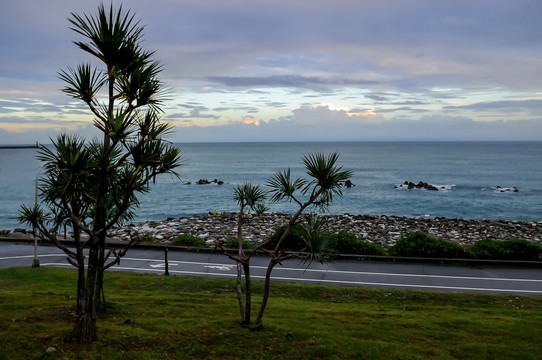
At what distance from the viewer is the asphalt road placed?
1661cm

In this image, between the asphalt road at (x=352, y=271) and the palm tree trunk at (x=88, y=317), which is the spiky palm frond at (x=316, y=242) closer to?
the palm tree trunk at (x=88, y=317)

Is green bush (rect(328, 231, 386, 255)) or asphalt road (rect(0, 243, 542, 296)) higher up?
green bush (rect(328, 231, 386, 255))

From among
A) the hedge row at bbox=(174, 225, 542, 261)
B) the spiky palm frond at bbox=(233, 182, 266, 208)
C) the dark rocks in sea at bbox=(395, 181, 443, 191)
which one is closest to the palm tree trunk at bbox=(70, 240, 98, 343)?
the spiky palm frond at bbox=(233, 182, 266, 208)

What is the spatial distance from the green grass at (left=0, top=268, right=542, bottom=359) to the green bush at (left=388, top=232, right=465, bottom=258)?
6.40 m

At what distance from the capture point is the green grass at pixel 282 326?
297 inches

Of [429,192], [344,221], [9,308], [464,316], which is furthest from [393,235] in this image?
[429,192]

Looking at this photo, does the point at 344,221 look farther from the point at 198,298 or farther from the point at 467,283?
the point at 198,298

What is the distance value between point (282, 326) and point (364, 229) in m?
24.6

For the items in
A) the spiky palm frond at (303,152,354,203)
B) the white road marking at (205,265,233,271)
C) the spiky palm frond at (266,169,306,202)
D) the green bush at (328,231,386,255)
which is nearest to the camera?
the spiky palm frond at (303,152,354,203)

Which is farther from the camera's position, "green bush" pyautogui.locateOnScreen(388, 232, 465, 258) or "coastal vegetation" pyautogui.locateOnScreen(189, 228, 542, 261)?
"green bush" pyautogui.locateOnScreen(388, 232, 465, 258)

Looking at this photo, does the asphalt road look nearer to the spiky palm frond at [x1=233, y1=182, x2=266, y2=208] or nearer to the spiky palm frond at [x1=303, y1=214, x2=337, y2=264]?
the spiky palm frond at [x1=233, y1=182, x2=266, y2=208]

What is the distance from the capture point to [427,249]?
67.8ft

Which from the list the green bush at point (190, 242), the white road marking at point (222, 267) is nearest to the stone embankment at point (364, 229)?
the green bush at point (190, 242)

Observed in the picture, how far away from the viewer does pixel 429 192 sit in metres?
69.9
